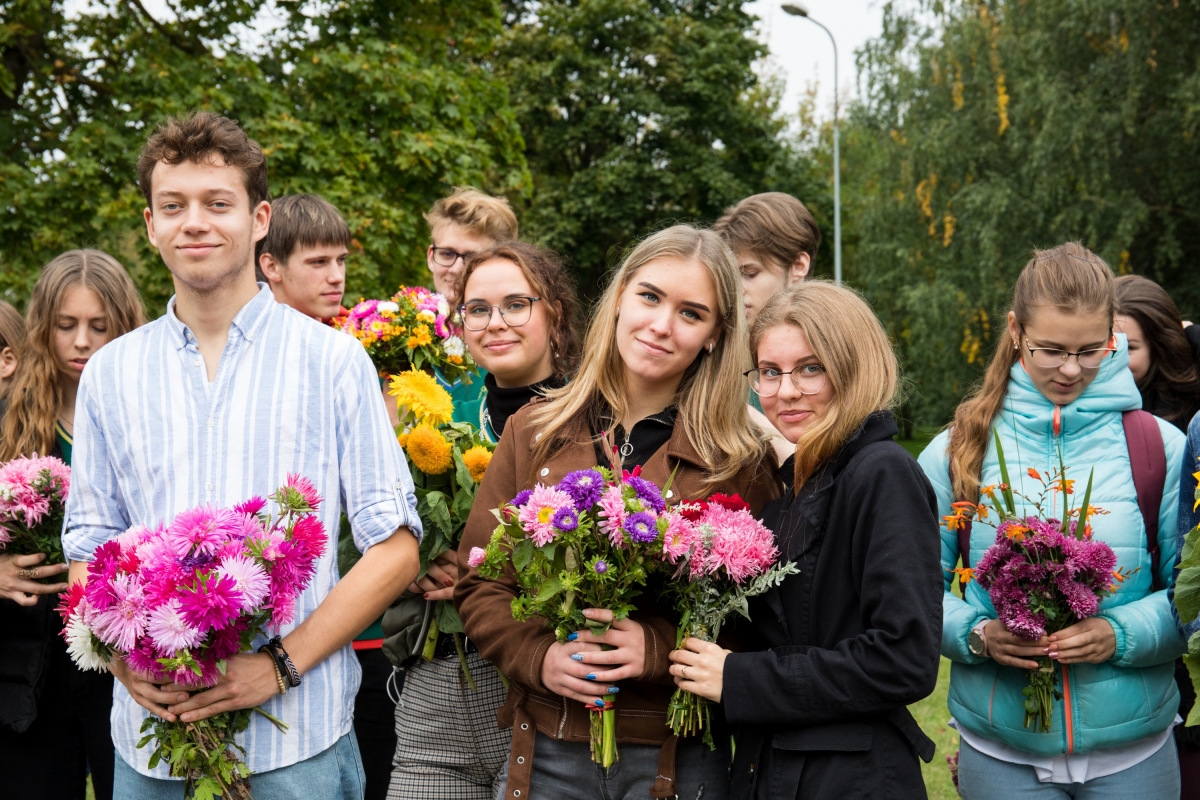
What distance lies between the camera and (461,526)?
12.1 feet

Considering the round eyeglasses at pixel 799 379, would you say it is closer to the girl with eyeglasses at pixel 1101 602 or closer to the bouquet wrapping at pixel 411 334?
the girl with eyeglasses at pixel 1101 602

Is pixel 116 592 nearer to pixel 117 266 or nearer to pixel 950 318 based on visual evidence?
pixel 117 266

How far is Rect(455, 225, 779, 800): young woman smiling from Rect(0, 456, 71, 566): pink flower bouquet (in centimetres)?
158

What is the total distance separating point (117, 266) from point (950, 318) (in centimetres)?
1800

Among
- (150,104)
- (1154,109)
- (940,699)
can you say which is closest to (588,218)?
(1154,109)

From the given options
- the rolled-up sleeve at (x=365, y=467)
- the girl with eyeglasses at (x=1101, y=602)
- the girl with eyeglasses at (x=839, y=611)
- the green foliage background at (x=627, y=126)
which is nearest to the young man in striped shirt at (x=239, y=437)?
the rolled-up sleeve at (x=365, y=467)

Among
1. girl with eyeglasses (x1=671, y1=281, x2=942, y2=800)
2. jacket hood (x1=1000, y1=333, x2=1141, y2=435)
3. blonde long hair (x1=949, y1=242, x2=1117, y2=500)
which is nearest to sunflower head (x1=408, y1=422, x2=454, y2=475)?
girl with eyeglasses (x1=671, y1=281, x2=942, y2=800)

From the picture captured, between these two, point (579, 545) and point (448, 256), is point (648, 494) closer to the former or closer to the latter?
point (579, 545)

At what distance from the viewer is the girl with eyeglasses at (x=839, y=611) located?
2.65 meters

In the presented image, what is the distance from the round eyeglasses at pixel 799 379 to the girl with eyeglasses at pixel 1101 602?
2.42 feet

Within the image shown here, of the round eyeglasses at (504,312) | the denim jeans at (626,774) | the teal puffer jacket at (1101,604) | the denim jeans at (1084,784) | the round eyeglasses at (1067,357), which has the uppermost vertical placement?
the round eyeglasses at (504,312)

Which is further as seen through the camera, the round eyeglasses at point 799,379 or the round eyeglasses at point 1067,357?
the round eyeglasses at point 1067,357

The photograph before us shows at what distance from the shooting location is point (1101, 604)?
3350 millimetres

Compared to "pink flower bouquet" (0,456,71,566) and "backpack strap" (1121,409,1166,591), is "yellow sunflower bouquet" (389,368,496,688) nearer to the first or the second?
"pink flower bouquet" (0,456,71,566)
